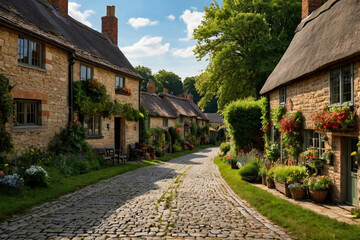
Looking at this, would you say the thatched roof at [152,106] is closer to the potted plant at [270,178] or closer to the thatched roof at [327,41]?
the thatched roof at [327,41]

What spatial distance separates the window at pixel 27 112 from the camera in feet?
34.0

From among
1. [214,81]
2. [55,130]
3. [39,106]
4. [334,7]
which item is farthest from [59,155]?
[214,81]

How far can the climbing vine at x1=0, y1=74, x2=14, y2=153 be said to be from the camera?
865cm

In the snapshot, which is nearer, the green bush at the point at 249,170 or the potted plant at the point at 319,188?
the potted plant at the point at 319,188

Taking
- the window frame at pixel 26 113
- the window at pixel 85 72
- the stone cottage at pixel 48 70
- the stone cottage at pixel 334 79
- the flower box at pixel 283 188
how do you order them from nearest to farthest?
the stone cottage at pixel 334 79 < the flower box at pixel 283 188 < the stone cottage at pixel 48 70 < the window frame at pixel 26 113 < the window at pixel 85 72

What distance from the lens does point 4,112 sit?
8.76 m

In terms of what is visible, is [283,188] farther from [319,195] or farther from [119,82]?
[119,82]

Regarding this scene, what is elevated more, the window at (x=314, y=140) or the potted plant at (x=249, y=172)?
the window at (x=314, y=140)

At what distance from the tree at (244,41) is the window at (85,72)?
11.1m

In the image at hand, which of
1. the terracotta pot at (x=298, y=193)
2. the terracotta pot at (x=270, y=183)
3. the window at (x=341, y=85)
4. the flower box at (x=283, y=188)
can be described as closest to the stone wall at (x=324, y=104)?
the window at (x=341, y=85)

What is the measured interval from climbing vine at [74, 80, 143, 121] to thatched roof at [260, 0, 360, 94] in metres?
9.15

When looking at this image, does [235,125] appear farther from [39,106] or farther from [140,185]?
[39,106]

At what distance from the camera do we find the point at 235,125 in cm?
1723

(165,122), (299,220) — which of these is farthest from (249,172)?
(165,122)
